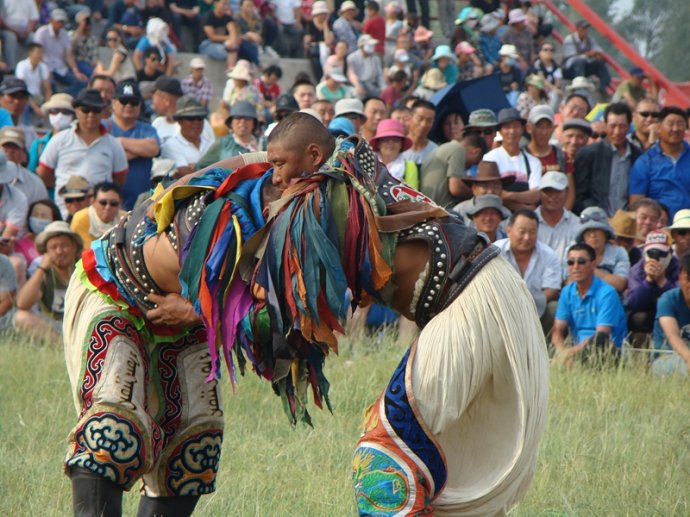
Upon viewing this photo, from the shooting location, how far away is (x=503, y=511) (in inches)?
169

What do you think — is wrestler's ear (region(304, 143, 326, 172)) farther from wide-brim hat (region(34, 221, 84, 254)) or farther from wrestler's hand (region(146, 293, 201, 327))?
wide-brim hat (region(34, 221, 84, 254))

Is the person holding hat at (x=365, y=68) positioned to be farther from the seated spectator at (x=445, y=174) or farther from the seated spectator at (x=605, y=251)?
the seated spectator at (x=605, y=251)

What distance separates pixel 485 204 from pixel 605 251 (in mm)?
1082

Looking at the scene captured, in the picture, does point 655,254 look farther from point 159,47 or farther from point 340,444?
point 159,47

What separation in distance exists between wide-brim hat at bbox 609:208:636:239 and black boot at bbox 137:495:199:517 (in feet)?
19.6

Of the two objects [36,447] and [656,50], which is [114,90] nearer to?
[36,447]

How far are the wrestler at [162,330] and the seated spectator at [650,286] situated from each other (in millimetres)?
4869

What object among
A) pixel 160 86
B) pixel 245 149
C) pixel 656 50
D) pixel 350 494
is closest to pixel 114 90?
pixel 160 86

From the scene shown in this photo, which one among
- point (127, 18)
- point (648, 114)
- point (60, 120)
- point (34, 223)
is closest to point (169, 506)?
point (34, 223)

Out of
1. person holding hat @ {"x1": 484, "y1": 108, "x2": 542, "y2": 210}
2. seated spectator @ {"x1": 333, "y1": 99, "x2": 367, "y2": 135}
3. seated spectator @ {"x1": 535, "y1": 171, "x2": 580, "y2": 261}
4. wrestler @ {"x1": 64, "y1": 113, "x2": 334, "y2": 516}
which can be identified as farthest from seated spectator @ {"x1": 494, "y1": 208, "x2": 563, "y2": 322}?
wrestler @ {"x1": 64, "y1": 113, "x2": 334, "y2": 516}

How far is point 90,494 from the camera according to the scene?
439 centimetres

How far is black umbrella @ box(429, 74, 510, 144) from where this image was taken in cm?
1151

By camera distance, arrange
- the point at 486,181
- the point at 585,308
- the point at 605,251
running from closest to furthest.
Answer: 1. the point at 585,308
2. the point at 605,251
3. the point at 486,181

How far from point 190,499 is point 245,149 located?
513cm
